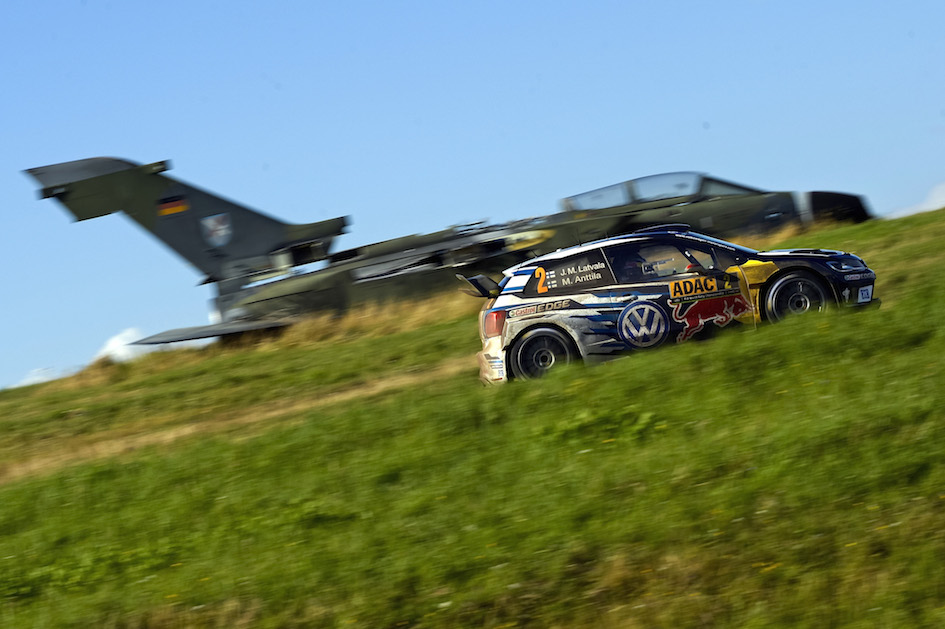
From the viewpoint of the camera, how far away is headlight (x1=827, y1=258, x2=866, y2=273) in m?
11.3

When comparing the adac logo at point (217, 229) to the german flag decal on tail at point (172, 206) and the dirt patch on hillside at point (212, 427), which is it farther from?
the dirt patch on hillside at point (212, 427)

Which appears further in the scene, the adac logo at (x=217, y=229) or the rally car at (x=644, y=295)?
the adac logo at (x=217, y=229)

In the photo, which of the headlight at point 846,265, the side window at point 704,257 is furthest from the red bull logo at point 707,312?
the headlight at point 846,265

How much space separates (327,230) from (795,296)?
14.5 m

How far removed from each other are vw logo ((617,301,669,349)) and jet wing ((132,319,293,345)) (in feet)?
39.2

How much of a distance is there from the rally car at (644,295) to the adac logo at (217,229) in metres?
13.3

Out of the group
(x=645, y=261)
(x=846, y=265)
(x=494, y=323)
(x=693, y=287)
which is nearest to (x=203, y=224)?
(x=494, y=323)

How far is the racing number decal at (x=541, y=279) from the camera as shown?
451 inches

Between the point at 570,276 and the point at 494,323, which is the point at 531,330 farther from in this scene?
the point at 570,276

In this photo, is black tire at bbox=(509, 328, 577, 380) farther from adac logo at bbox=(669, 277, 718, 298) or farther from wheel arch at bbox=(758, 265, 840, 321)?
wheel arch at bbox=(758, 265, 840, 321)

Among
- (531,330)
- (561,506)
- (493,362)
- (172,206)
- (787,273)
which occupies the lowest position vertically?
(561,506)

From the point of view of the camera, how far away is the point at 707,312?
1112cm

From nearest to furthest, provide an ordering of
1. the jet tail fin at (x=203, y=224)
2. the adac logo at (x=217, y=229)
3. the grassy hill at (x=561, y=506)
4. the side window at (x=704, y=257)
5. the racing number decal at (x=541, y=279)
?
1. the grassy hill at (x=561, y=506)
2. the side window at (x=704, y=257)
3. the racing number decal at (x=541, y=279)
4. the jet tail fin at (x=203, y=224)
5. the adac logo at (x=217, y=229)

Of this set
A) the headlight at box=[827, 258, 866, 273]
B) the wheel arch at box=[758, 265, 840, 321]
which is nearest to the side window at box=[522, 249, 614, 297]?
the wheel arch at box=[758, 265, 840, 321]
